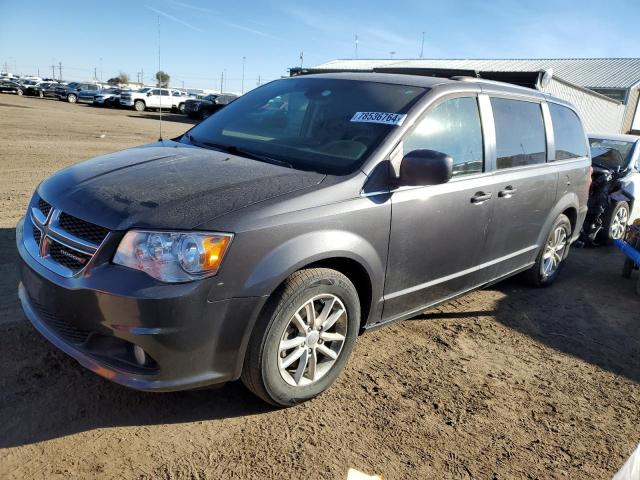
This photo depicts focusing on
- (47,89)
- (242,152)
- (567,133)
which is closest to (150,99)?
(47,89)

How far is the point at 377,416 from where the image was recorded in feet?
9.48

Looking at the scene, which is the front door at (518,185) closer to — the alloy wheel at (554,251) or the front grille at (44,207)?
the alloy wheel at (554,251)

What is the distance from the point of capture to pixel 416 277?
3393mm

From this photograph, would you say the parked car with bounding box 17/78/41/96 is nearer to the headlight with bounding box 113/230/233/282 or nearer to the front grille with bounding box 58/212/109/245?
the front grille with bounding box 58/212/109/245

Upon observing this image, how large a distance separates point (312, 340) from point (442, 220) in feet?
4.05

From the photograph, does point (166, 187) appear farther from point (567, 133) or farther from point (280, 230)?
point (567, 133)

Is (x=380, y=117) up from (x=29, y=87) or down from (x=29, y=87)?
down

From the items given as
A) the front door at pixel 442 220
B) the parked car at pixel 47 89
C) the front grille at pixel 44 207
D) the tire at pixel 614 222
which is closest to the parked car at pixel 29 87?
the parked car at pixel 47 89

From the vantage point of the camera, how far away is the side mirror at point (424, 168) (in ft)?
9.63

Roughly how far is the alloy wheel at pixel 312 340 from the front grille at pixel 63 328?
97 cm

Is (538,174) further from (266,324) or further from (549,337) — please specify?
(266,324)

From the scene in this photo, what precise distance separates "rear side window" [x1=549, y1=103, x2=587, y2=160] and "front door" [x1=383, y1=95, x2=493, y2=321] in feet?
5.10

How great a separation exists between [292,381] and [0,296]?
97.7 inches

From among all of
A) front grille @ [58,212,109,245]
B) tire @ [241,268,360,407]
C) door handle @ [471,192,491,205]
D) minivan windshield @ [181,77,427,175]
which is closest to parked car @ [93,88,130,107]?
minivan windshield @ [181,77,427,175]
